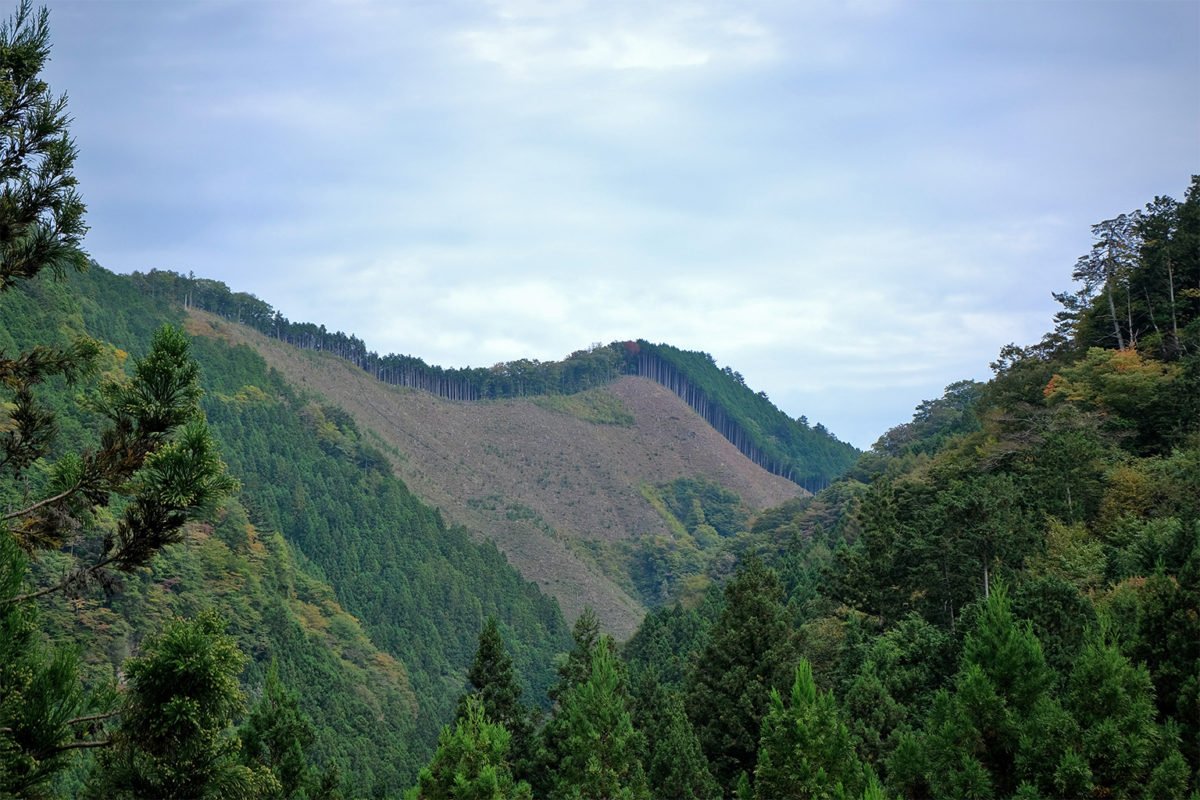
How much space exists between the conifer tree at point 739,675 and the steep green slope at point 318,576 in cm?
2117

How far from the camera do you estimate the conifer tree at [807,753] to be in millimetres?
27062

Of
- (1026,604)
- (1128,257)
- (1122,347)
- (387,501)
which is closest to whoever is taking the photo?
(1026,604)

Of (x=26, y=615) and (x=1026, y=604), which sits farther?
(x=1026, y=604)

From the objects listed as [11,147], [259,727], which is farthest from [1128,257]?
[11,147]

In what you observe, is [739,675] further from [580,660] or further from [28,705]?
[28,705]

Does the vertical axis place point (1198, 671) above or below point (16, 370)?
below

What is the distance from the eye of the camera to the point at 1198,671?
23.2 metres

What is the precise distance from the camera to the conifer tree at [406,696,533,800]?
30.3 m

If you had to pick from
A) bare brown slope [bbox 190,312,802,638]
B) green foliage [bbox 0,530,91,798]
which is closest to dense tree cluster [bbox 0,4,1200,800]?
green foliage [bbox 0,530,91,798]

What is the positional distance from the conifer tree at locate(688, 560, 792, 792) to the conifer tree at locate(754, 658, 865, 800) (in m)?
8.52

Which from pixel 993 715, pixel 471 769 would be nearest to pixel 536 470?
pixel 471 769

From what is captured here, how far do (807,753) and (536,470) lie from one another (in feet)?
482

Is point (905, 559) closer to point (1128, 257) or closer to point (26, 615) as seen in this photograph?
point (1128, 257)

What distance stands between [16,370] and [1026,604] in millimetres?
25545
